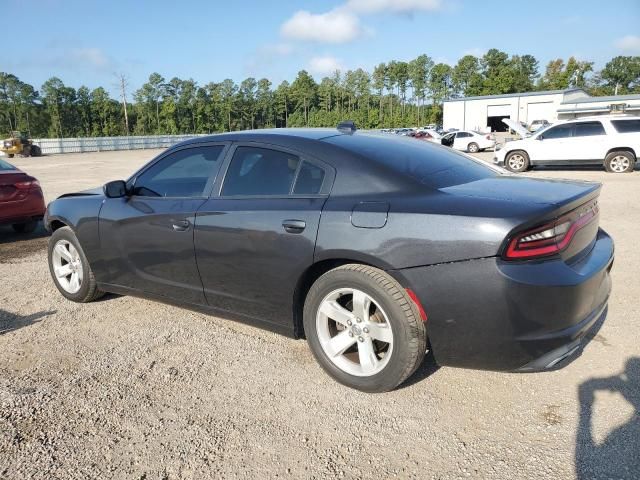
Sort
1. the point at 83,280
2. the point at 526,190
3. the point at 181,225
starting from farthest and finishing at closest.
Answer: the point at 83,280 < the point at 181,225 < the point at 526,190

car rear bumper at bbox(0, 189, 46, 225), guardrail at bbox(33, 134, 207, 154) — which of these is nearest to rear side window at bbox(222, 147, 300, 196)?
car rear bumper at bbox(0, 189, 46, 225)

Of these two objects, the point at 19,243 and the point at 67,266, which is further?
the point at 19,243

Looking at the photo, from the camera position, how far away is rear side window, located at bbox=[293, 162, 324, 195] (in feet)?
10.3

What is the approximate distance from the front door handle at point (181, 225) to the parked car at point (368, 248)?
0.04 feet

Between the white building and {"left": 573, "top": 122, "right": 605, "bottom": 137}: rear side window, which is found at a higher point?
the white building

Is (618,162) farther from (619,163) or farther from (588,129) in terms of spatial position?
(588,129)

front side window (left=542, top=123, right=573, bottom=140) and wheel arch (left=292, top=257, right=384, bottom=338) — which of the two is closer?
wheel arch (left=292, top=257, right=384, bottom=338)

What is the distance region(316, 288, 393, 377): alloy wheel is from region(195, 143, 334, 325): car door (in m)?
0.26

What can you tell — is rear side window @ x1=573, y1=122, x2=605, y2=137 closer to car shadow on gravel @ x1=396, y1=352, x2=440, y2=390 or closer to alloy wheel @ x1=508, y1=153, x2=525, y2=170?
alloy wheel @ x1=508, y1=153, x2=525, y2=170

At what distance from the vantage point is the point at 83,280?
4508mm

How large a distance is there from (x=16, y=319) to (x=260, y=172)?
2623 mm

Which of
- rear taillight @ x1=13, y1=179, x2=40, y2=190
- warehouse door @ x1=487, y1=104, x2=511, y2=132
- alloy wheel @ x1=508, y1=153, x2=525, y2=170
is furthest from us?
warehouse door @ x1=487, y1=104, x2=511, y2=132

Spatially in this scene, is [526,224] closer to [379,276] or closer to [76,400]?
[379,276]

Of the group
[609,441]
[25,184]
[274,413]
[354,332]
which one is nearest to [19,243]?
[25,184]
